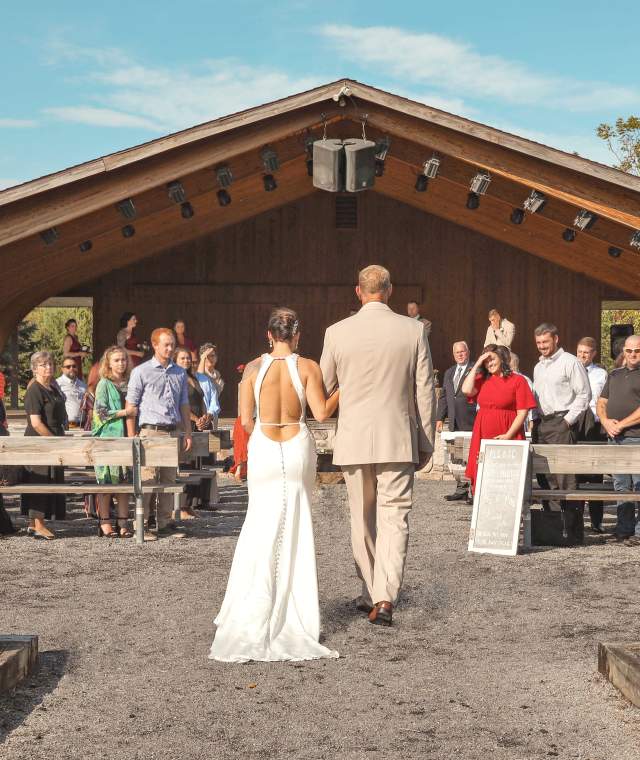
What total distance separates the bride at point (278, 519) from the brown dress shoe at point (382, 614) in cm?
52

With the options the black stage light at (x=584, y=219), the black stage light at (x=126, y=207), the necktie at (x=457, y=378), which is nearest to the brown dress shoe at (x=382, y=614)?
the necktie at (x=457, y=378)

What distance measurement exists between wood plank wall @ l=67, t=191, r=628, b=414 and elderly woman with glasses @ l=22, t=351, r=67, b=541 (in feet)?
37.4

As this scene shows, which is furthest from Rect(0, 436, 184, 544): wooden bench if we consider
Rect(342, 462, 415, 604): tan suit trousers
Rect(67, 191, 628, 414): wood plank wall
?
Rect(67, 191, 628, 414): wood plank wall

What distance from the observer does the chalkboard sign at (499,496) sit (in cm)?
888

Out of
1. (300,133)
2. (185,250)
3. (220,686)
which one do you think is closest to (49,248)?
(300,133)

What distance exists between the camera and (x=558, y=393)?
33.2ft

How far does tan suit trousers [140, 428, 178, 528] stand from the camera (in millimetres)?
9883

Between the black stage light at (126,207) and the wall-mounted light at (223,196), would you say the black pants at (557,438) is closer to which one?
the black stage light at (126,207)

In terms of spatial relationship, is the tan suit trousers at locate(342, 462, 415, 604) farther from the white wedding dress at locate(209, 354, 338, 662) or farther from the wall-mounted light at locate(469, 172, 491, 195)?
the wall-mounted light at locate(469, 172, 491, 195)

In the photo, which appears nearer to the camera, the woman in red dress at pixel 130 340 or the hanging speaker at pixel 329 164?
the hanging speaker at pixel 329 164

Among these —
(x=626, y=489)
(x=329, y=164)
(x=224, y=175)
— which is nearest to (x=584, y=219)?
(x=329, y=164)

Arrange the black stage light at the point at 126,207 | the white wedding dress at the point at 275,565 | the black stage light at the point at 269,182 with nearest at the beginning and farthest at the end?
1. the white wedding dress at the point at 275,565
2. the black stage light at the point at 126,207
3. the black stage light at the point at 269,182

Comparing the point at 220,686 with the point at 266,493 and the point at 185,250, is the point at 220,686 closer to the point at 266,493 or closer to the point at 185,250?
the point at 266,493

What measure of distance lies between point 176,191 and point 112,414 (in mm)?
5411
